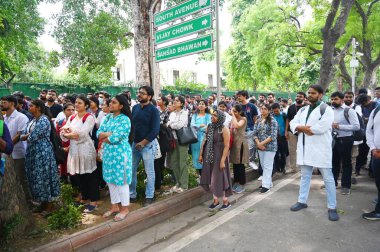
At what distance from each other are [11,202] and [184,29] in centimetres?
418

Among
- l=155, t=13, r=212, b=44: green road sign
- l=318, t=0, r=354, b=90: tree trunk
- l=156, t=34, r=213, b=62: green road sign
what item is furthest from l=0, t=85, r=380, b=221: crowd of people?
l=318, t=0, r=354, b=90: tree trunk

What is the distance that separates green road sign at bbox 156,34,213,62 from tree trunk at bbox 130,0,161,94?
92 centimetres

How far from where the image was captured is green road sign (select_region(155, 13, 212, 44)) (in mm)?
5781

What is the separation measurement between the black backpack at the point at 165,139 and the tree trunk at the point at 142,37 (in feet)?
7.87

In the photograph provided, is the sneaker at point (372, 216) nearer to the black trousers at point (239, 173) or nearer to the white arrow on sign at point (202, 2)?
the black trousers at point (239, 173)

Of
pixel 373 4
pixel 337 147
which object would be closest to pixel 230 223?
pixel 337 147

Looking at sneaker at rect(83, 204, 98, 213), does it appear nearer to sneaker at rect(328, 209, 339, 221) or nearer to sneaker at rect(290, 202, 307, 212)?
sneaker at rect(290, 202, 307, 212)

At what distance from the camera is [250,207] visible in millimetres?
5035

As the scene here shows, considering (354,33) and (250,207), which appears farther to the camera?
(354,33)

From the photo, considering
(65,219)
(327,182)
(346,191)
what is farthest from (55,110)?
(346,191)

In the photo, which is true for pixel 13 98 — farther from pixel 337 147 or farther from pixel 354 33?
pixel 354 33

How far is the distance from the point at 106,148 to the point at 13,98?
189cm

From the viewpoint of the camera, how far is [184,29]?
20.1 ft

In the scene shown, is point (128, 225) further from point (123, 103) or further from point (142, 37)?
point (142, 37)
